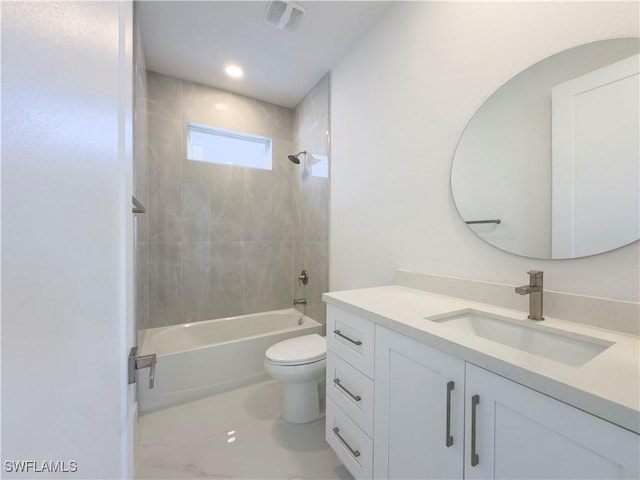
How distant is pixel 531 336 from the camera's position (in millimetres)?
935

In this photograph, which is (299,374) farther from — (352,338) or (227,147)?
(227,147)

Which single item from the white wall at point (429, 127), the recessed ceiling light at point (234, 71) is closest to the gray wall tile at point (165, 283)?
the white wall at point (429, 127)

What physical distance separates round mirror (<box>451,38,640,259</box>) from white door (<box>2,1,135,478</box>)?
1.35 meters

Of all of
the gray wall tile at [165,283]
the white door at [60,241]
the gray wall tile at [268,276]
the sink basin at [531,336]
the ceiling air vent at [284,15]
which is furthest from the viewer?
the gray wall tile at [268,276]

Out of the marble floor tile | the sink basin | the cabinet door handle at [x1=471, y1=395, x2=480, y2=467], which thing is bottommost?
the marble floor tile

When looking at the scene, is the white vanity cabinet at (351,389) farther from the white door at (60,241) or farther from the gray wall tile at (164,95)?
the gray wall tile at (164,95)

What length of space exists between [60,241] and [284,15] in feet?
6.48

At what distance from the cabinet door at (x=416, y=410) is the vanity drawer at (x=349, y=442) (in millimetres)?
54

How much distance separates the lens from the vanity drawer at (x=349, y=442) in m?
1.07

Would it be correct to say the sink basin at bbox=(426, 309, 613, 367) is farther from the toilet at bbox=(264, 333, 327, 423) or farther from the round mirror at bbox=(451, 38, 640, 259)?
the toilet at bbox=(264, 333, 327, 423)

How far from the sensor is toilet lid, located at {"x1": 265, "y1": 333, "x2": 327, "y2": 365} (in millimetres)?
1655

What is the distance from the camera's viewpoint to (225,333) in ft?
8.51

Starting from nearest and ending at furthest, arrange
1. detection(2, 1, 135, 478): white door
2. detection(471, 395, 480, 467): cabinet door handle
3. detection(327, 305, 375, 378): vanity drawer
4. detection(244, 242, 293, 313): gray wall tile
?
detection(2, 1, 135, 478): white door
detection(471, 395, 480, 467): cabinet door handle
detection(327, 305, 375, 378): vanity drawer
detection(244, 242, 293, 313): gray wall tile

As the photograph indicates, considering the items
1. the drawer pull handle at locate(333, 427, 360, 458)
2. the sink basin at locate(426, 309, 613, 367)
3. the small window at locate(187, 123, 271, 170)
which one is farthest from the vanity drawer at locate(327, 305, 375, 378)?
the small window at locate(187, 123, 271, 170)
